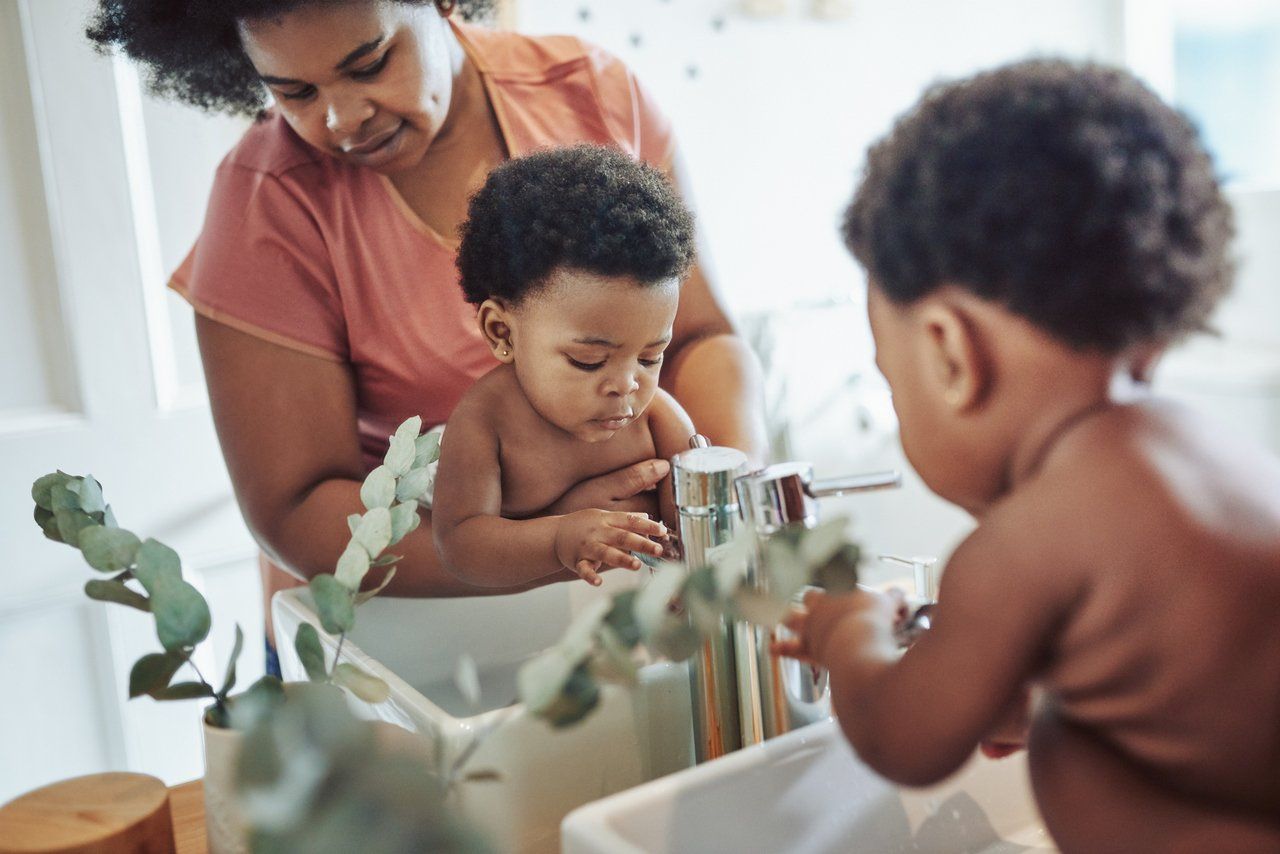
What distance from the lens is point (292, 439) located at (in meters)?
0.66

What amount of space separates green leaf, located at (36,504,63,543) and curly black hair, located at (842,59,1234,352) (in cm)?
37

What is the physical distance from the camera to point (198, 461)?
1.24m

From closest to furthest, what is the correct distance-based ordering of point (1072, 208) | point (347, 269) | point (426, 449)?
point (1072, 208), point (426, 449), point (347, 269)

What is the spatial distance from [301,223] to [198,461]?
0.68m

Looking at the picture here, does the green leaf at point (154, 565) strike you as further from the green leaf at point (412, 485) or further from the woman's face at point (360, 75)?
the woman's face at point (360, 75)

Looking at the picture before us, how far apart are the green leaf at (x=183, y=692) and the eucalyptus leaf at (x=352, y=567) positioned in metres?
0.07

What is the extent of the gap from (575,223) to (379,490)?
15cm

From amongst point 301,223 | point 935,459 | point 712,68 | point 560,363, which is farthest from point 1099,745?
point 712,68

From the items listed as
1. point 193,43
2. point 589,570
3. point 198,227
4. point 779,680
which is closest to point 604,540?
point 589,570

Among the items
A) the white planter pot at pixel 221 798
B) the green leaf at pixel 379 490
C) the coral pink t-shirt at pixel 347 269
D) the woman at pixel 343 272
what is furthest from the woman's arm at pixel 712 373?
the white planter pot at pixel 221 798

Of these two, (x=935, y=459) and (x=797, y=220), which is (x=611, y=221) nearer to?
(x=935, y=459)

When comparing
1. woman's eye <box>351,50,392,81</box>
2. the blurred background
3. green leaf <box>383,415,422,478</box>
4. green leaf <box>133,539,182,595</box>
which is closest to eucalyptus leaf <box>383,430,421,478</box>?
green leaf <box>383,415,422,478</box>

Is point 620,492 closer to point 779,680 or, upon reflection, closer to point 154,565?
point 779,680

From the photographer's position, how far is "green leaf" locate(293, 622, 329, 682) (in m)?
0.48
